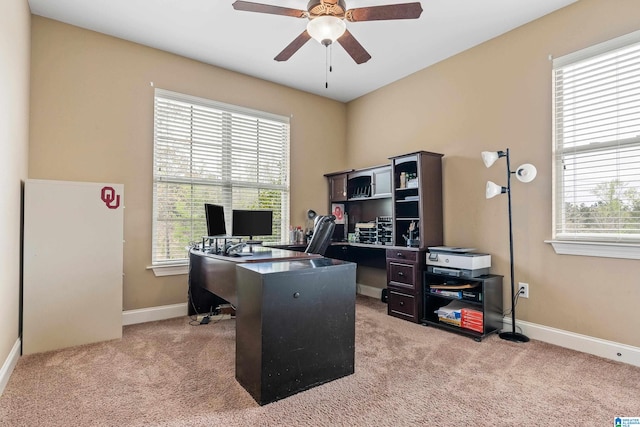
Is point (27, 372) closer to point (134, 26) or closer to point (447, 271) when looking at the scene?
point (134, 26)

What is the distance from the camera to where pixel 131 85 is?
347cm

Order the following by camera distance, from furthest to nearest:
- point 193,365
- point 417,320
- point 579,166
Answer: point 417,320 → point 579,166 → point 193,365

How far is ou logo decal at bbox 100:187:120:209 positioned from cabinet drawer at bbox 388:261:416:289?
2.78m

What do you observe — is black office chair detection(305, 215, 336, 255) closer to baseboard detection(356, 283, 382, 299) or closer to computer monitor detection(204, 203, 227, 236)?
computer monitor detection(204, 203, 227, 236)

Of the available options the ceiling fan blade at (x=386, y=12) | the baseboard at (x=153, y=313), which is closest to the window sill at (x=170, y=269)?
the baseboard at (x=153, y=313)

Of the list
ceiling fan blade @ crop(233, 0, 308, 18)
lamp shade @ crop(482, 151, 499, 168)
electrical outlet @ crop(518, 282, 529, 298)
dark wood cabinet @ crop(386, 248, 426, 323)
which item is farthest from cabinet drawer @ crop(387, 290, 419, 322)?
ceiling fan blade @ crop(233, 0, 308, 18)

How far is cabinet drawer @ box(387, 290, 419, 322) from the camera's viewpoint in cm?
344

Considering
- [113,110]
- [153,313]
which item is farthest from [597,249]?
[113,110]

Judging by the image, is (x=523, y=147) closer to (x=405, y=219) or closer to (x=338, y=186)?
(x=405, y=219)

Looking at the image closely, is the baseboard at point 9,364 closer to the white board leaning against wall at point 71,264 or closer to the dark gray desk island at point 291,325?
the white board leaning against wall at point 71,264

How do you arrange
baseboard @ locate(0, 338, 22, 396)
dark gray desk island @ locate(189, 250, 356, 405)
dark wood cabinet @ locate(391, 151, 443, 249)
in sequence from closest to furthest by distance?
dark gray desk island @ locate(189, 250, 356, 405)
baseboard @ locate(0, 338, 22, 396)
dark wood cabinet @ locate(391, 151, 443, 249)

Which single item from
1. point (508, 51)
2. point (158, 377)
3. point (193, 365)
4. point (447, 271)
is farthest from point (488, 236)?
point (158, 377)

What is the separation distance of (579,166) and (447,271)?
1.40 meters

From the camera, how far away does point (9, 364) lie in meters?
2.23
